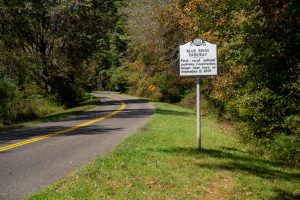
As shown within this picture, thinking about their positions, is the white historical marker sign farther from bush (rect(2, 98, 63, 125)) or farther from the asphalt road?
bush (rect(2, 98, 63, 125))

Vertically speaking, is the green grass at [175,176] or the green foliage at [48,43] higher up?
the green foliage at [48,43]

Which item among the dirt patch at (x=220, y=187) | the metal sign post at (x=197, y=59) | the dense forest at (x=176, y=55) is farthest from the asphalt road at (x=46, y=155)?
the dense forest at (x=176, y=55)

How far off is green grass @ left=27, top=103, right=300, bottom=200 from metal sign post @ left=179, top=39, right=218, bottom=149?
2.49m

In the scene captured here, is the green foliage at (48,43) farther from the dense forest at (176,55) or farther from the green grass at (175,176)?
the green grass at (175,176)

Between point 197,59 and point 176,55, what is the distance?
107 ft

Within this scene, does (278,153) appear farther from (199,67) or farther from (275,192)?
(275,192)

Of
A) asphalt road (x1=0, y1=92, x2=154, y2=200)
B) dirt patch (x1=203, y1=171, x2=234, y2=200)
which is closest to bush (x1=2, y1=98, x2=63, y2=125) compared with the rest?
asphalt road (x1=0, y1=92, x2=154, y2=200)

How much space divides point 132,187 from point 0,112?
21.9 metres

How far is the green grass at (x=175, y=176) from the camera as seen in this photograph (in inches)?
366

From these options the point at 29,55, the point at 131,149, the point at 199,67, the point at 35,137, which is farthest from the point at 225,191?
the point at 29,55

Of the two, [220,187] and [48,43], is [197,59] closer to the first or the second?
[220,187]

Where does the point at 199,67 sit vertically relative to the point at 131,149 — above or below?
above

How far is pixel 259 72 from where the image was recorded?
1759cm

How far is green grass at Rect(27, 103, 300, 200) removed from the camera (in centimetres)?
930
